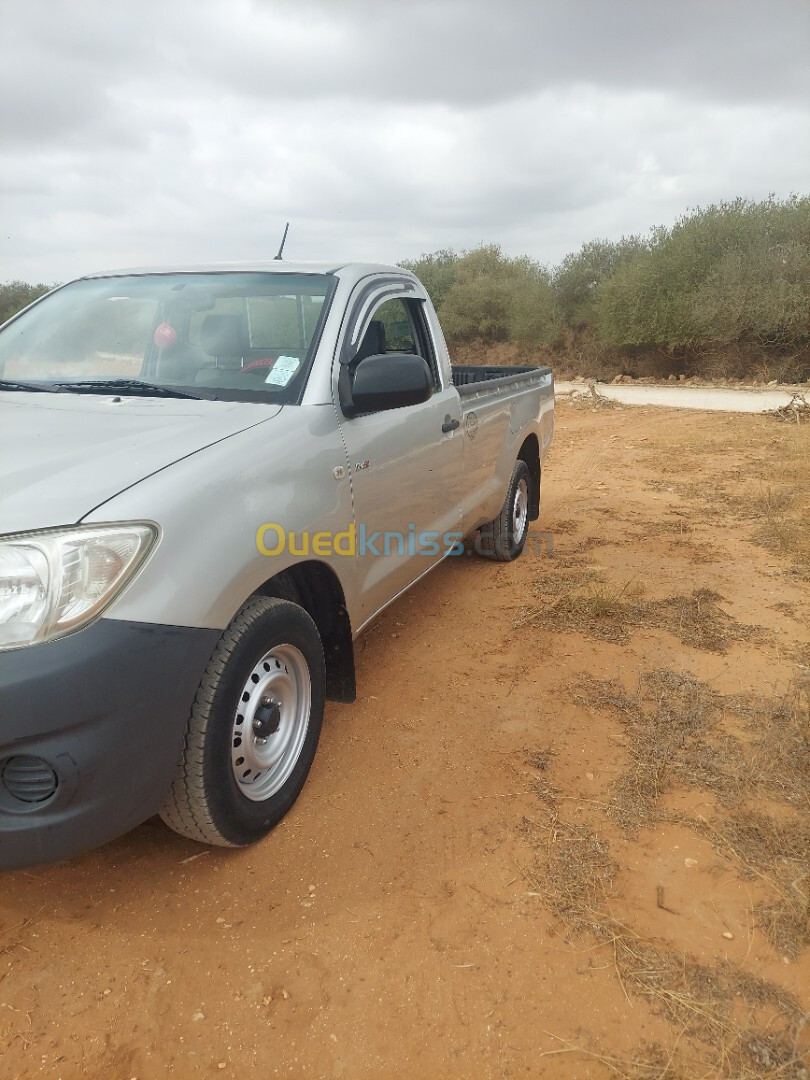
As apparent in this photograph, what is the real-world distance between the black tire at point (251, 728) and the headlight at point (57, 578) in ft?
1.43

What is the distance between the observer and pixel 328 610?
2.90m

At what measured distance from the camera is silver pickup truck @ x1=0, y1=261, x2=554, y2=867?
1820 millimetres

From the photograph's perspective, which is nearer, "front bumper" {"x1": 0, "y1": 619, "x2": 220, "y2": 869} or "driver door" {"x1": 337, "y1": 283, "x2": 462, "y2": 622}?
"front bumper" {"x1": 0, "y1": 619, "x2": 220, "y2": 869}

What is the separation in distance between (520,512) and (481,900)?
12.2 feet

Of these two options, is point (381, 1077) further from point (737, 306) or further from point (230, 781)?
point (737, 306)

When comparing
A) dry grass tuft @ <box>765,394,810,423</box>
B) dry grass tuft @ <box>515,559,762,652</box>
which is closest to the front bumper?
dry grass tuft @ <box>515,559,762,652</box>

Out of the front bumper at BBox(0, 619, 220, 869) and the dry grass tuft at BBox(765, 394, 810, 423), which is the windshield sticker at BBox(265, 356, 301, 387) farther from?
the dry grass tuft at BBox(765, 394, 810, 423)

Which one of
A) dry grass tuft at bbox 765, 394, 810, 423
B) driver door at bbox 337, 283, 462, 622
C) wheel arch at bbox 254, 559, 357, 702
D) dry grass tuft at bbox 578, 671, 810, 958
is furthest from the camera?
dry grass tuft at bbox 765, 394, 810, 423

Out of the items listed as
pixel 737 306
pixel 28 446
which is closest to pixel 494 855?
pixel 28 446

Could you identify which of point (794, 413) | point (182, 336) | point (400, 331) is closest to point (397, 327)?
point (400, 331)

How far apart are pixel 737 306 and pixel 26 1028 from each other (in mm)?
19928

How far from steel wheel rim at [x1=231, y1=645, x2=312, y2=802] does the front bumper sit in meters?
0.37

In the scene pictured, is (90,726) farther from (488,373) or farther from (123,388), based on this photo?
(488,373)

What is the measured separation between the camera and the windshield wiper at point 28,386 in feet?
9.65
